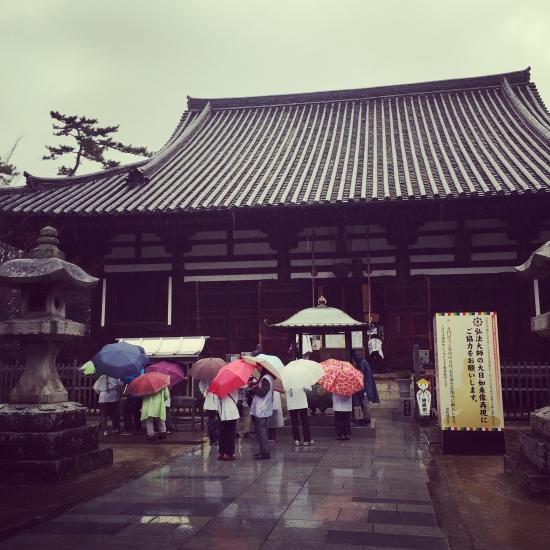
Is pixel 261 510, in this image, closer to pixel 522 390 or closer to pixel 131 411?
pixel 131 411

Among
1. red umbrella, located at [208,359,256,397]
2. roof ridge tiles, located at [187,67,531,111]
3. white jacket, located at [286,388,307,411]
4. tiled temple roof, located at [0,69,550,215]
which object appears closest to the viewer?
red umbrella, located at [208,359,256,397]

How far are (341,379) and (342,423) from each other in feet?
3.84

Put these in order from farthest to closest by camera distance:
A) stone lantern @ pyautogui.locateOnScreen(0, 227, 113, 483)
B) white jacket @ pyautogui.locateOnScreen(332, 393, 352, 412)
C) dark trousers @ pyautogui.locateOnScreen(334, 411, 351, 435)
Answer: dark trousers @ pyautogui.locateOnScreen(334, 411, 351, 435), white jacket @ pyautogui.locateOnScreen(332, 393, 352, 412), stone lantern @ pyautogui.locateOnScreen(0, 227, 113, 483)

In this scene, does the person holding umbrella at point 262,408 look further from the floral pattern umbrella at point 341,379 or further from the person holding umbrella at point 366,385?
the person holding umbrella at point 366,385

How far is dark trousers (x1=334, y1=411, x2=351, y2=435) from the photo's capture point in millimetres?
9602

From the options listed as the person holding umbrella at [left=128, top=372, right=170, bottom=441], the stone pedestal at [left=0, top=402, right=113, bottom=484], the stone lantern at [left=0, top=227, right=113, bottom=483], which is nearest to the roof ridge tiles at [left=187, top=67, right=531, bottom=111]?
the person holding umbrella at [left=128, top=372, right=170, bottom=441]

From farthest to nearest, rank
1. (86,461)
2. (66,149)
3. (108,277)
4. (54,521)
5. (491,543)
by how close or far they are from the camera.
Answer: (66,149), (108,277), (86,461), (54,521), (491,543)

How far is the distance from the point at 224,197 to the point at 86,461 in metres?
8.36

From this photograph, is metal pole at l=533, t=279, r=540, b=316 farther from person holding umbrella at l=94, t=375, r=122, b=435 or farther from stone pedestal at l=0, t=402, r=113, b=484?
stone pedestal at l=0, t=402, r=113, b=484

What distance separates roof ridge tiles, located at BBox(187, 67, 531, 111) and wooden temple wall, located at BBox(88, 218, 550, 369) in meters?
9.41

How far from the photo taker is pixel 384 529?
14.6ft

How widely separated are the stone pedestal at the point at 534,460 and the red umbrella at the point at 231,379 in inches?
142

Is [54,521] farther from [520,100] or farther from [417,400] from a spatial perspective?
[520,100]

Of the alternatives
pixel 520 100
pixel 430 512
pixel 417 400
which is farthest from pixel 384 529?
pixel 520 100
